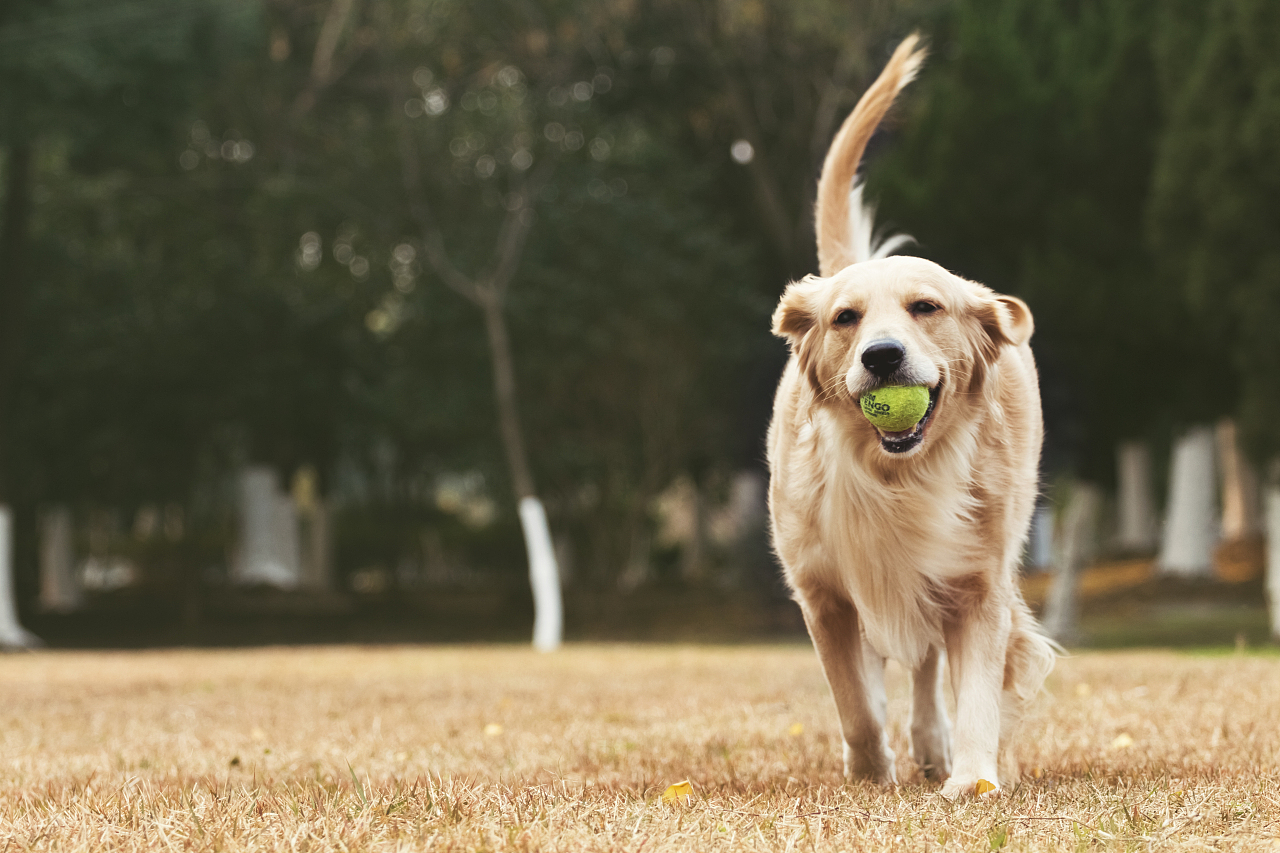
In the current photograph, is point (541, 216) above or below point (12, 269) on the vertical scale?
above

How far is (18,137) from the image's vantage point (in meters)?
16.1

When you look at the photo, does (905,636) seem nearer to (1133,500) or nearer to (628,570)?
(628,570)

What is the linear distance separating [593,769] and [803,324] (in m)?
A: 1.70

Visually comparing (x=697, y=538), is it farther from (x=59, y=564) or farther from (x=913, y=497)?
(x=913, y=497)

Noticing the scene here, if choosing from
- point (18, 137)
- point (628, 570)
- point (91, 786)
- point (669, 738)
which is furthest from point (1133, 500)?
point (91, 786)

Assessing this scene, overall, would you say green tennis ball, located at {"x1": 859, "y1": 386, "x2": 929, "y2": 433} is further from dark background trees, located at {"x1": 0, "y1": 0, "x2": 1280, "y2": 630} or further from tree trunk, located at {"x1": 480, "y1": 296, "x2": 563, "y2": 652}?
tree trunk, located at {"x1": 480, "y1": 296, "x2": 563, "y2": 652}

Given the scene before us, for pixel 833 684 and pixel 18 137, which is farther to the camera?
pixel 18 137

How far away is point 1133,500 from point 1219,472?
6.02 m

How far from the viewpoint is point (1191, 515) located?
885 inches

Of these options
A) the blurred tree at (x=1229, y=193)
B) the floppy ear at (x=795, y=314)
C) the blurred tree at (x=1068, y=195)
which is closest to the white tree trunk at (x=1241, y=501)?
the blurred tree at (x=1068, y=195)

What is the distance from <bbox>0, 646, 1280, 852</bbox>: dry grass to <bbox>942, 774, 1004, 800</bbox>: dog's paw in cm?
6

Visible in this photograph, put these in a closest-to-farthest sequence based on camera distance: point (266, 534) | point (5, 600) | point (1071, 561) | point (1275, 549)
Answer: point (1275, 549)
point (1071, 561)
point (5, 600)
point (266, 534)

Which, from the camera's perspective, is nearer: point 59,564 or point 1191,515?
point 1191,515

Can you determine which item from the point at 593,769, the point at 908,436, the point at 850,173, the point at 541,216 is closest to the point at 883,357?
the point at 908,436
